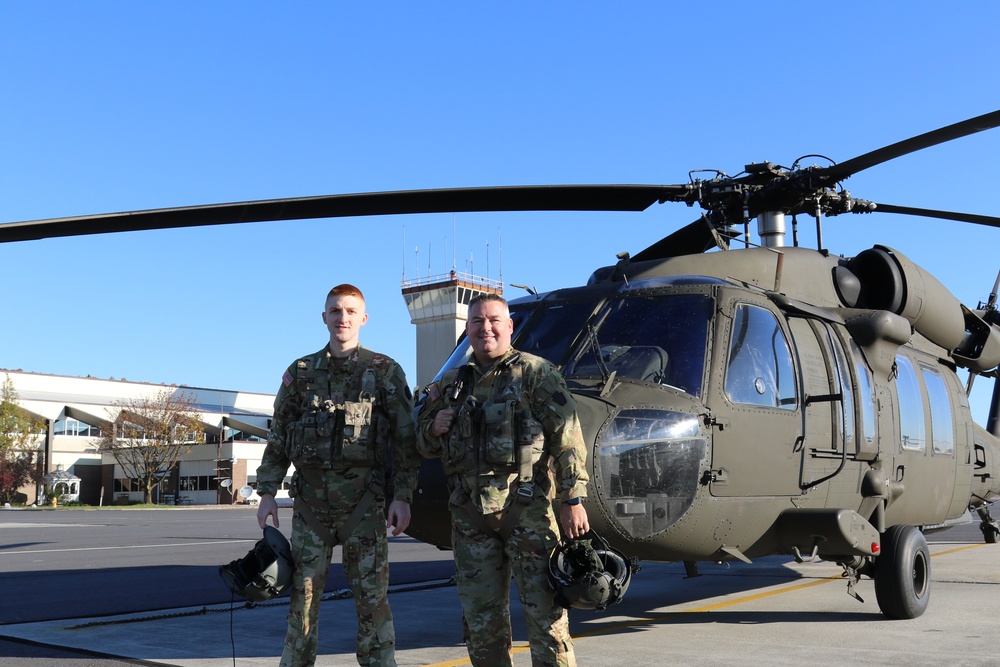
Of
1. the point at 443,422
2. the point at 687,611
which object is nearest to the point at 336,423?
the point at 443,422

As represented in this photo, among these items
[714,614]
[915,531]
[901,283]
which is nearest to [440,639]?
[714,614]

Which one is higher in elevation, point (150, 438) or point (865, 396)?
point (865, 396)

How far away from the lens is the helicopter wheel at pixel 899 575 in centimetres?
683

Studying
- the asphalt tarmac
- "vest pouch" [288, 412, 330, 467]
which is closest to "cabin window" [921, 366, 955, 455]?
the asphalt tarmac

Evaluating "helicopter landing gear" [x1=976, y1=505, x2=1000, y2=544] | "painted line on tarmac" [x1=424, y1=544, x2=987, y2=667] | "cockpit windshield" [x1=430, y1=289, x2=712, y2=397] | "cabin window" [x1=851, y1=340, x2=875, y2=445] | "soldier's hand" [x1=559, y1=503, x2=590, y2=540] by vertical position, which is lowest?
"painted line on tarmac" [x1=424, y1=544, x2=987, y2=667]

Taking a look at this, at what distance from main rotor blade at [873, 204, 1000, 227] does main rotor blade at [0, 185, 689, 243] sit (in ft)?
7.47

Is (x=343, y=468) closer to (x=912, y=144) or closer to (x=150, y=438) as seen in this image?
(x=912, y=144)

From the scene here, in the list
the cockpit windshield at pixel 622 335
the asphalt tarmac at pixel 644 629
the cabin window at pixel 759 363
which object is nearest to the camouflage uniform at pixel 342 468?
the asphalt tarmac at pixel 644 629

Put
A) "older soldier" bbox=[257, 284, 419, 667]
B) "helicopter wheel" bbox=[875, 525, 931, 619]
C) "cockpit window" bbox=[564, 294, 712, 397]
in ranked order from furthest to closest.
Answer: "helicopter wheel" bbox=[875, 525, 931, 619]
"cockpit window" bbox=[564, 294, 712, 397]
"older soldier" bbox=[257, 284, 419, 667]

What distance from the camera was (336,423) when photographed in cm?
447

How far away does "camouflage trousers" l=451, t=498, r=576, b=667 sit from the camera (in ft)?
13.6

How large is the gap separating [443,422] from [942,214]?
6.70m

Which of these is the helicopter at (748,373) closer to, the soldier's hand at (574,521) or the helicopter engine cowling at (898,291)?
the helicopter engine cowling at (898,291)

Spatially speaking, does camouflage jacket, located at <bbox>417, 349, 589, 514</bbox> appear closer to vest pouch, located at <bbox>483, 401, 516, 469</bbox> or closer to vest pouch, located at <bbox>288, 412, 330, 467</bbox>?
vest pouch, located at <bbox>483, 401, 516, 469</bbox>
